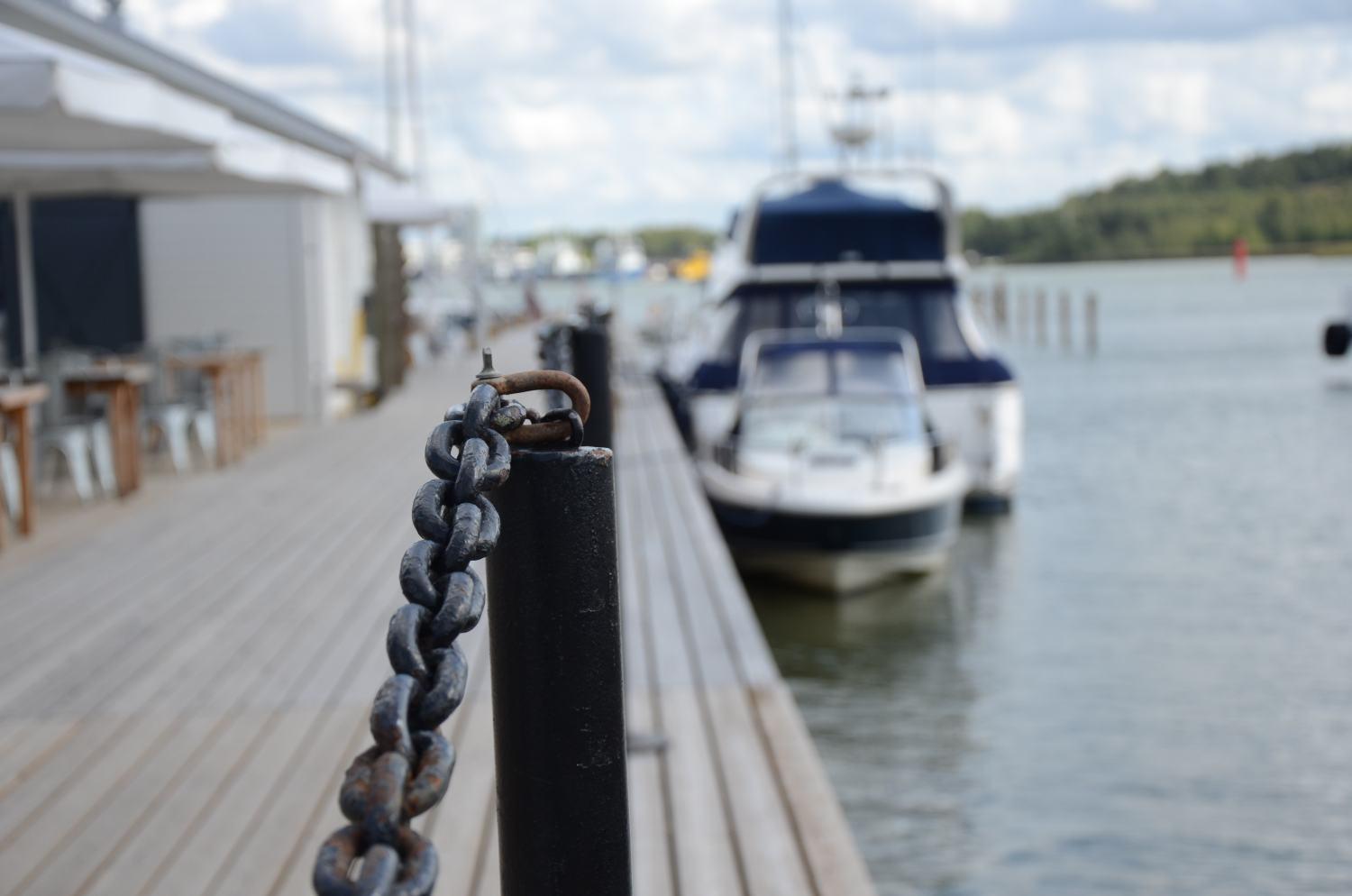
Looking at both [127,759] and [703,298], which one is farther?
[703,298]

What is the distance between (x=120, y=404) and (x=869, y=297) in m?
8.01

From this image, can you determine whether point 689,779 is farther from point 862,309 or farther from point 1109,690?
point 862,309

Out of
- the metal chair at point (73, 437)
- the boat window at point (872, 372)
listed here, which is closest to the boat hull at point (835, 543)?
the boat window at point (872, 372)

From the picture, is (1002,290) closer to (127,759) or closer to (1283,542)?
(1283,542)

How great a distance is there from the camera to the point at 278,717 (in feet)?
17.2

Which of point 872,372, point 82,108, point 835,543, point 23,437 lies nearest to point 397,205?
point 872,372

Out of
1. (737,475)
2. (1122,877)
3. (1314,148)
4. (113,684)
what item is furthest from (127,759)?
(1314,148)

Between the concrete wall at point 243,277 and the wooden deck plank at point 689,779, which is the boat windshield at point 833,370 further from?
the wooden deck plank at point 689,779

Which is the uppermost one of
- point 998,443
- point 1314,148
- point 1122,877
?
point 1314,148

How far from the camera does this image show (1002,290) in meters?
65.1

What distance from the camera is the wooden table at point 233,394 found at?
12109mm

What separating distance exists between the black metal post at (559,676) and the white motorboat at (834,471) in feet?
32.1

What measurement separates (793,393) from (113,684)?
7434 millimetres

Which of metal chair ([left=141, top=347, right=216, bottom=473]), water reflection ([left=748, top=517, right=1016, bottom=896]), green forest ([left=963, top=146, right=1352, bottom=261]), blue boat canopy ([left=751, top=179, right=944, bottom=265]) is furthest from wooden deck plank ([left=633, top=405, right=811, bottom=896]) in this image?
green forest ([left=963, top=146, right=1352, bottom=261])
